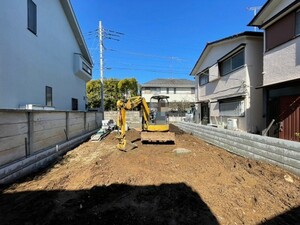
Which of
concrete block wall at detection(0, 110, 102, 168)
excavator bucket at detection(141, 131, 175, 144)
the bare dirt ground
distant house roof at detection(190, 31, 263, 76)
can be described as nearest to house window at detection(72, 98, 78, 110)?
concrete block wall at detection(0, 110, 102, 168)

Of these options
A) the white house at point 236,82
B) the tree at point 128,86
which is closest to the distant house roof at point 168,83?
the tree at point 128,86

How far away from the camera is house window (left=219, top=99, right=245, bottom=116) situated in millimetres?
10227

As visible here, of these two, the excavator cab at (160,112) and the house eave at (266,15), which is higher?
the house eave at (266,15)

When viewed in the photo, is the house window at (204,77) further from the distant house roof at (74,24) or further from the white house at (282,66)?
the distant house roof at (74,24)

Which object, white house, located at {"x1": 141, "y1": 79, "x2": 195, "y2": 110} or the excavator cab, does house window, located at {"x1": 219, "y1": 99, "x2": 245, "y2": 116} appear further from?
white house, located at {"x1": 141, "y1": 79, "x2": 195, "y2": 110}

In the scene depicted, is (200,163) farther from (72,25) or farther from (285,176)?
(72,25)

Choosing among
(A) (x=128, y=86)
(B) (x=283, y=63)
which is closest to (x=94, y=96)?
(A) (x=128, y=86)

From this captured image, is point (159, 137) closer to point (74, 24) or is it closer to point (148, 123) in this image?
A: point (148, 123)

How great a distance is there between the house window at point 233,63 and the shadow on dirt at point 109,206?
8.61 metres

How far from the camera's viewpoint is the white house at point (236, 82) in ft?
32.3

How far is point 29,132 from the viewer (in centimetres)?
524

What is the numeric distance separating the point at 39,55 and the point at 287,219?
990 cm

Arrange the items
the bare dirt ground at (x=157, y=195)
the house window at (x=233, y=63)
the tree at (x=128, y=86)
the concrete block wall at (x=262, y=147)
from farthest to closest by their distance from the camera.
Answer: the tree at (x=128, y=86), the house window at (x=233, y=63), the concrete block wall at (x=262, y=147), the bare dirt ground at (x=157, y=195)

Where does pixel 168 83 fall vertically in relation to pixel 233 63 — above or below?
above
